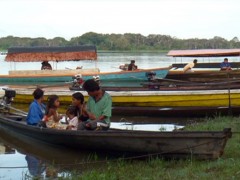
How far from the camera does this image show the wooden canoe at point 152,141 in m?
7.58

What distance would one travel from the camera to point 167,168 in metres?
7.55

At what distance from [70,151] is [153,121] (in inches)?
185

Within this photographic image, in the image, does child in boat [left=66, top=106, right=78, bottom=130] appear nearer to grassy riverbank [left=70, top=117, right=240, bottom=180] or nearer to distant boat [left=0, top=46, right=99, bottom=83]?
grassy riverbank [left=70, top=117, right=240, bottom=180]

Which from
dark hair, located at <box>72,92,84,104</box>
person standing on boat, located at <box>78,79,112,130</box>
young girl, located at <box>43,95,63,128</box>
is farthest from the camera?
young girl, located at <box>43,95,63,128</box>

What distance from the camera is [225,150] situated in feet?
27.1

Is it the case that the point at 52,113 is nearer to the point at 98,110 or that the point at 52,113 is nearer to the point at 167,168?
the point at 98,110

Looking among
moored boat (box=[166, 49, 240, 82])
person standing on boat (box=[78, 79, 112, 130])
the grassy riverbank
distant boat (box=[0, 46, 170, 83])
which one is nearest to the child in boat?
person standing on boat (box=[78, 79, 112, 130])

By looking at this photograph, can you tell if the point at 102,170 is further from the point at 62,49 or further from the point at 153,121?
the point at 62,49

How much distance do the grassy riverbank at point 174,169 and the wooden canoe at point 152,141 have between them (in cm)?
16

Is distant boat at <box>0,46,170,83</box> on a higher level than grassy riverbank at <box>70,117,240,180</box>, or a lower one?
higher

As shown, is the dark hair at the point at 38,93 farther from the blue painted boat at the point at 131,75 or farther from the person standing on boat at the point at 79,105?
the blue painted boat at the point at 131,75

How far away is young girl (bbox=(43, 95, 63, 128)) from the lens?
31.5ft

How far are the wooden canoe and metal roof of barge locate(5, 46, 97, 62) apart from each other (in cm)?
1506

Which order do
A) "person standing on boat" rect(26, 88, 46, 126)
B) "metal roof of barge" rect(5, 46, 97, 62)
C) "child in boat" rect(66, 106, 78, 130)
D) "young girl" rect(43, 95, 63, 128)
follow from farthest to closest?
"metal roof of barge" rect(5, 46, 97, 62) → "person standing on boat" rect(26, 88, 46, 126) → "young girl" rect(43, 95, 63, 128) → "child in boat" rect(66, 106, 78, 130)
